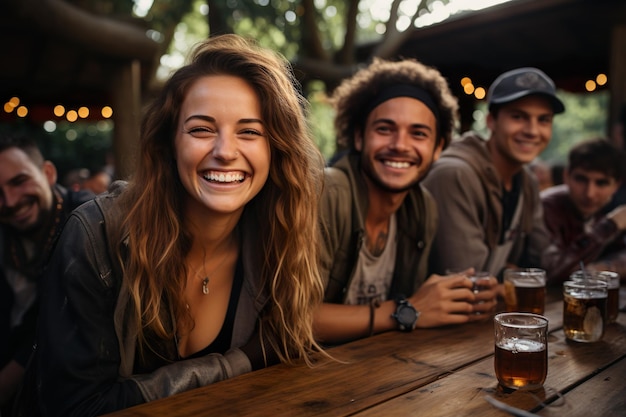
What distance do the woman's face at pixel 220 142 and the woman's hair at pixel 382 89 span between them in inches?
41.3

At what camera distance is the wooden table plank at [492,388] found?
1.41m

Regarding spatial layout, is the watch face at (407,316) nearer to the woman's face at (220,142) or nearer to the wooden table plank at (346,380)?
the wooden table plank at (346,380)

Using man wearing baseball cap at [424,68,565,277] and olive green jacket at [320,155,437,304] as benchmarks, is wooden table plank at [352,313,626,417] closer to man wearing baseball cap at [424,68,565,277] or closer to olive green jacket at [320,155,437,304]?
olive green jacket at [320,155,437,304]

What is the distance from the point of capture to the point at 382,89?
2758 mm

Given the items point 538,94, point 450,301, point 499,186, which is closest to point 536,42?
point 538,94

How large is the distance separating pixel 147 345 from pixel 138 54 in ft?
13.0

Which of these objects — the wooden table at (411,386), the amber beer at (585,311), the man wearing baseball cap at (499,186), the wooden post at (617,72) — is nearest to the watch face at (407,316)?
the wooden table at (411,386)

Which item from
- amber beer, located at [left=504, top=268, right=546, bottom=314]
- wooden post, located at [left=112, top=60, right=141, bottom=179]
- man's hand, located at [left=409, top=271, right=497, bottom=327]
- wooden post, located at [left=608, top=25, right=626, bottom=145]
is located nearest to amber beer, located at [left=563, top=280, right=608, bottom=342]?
amber beer, located at [left=504, top=268, right=546, bottom=314]

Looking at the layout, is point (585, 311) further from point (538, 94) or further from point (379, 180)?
point (538, 94)

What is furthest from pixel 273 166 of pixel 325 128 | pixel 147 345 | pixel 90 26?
pixel 325 128

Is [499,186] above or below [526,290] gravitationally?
above

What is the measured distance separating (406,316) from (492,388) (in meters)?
0.64

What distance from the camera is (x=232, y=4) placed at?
22.6 feet

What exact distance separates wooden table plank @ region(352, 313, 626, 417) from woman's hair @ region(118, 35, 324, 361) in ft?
1.43
